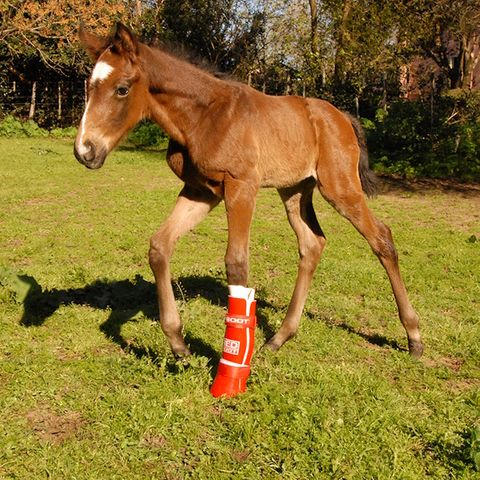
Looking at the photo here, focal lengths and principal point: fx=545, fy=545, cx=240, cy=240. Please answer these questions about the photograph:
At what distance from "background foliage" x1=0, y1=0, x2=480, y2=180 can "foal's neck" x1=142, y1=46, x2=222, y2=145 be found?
371 inches

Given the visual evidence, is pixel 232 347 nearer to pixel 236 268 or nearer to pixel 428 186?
pixel 236 268

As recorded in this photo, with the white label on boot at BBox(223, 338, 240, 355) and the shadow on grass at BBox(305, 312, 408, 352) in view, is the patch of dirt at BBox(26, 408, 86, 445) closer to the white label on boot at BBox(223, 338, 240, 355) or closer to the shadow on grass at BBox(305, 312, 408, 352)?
the white label on boot at BBox(223, 338, 240, 355)

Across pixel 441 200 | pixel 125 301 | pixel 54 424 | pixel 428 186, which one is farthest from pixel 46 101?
pixel 54 424

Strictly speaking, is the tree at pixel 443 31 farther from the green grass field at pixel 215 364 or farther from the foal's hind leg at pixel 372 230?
the foal's hind leg at pixel 372 230

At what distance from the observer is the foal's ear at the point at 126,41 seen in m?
3.18

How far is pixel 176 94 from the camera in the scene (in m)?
3.54

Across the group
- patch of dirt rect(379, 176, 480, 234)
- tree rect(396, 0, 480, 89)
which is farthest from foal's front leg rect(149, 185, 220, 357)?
tree rect(396, 0, 480, 89)

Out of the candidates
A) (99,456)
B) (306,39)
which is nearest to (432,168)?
(306,39)

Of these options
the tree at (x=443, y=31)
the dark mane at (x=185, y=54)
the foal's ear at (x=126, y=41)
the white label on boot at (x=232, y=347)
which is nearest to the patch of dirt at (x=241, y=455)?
the white label on boot at (x=232, y=347)

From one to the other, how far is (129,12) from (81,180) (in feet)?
43.9

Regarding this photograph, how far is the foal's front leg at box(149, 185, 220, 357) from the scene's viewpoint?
12.1 ft

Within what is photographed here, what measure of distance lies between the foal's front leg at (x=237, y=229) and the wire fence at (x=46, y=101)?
19428 mm

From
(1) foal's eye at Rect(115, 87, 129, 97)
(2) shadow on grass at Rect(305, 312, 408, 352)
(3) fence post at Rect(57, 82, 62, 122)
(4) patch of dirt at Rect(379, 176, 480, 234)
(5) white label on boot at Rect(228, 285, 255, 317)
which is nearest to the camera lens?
(1) foal's eye at Rect(115, 87, 129, 97)

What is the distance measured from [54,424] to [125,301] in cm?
214
